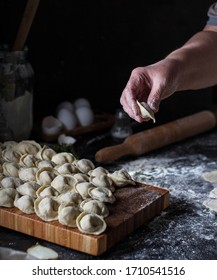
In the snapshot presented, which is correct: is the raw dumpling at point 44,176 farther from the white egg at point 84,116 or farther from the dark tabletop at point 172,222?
the white egg at point 84,116

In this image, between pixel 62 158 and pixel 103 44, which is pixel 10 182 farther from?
pixel 103 44

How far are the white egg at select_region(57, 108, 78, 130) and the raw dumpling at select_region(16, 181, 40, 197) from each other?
72 cm

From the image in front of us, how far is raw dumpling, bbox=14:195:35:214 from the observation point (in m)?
1.32

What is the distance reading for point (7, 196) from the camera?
4.43ft

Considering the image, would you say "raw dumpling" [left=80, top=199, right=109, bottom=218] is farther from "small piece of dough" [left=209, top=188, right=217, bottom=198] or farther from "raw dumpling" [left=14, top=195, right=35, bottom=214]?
"small piece of dough" [left=209, top=188, right=217, bottom=198]

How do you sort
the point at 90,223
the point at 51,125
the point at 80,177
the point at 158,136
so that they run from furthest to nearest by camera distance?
the point at 51,125 < the point at 158,136 < the point at 80,177 < the point at 90,223

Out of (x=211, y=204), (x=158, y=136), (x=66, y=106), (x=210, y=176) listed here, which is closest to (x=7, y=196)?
(x=211, y=204)

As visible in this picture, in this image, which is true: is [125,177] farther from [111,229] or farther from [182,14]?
[182,14]

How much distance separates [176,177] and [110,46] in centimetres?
82

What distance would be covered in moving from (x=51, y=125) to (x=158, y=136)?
0.38m

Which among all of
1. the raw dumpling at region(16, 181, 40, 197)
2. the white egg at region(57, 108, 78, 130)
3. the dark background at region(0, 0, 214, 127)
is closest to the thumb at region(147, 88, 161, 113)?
the raw dumpling at region(16, 181, 40, 197)

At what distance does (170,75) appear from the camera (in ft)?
5.20

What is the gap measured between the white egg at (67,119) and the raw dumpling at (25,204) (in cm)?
78

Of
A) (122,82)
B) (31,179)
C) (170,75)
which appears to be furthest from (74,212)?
(122,82)
